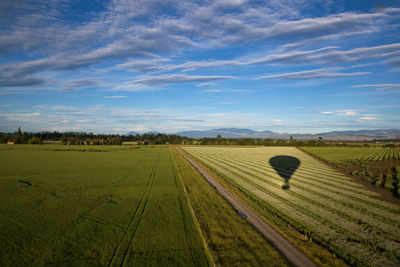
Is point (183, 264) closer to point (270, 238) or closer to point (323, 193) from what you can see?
point (270, 238)

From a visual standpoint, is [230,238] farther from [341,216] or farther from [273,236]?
[341,216]

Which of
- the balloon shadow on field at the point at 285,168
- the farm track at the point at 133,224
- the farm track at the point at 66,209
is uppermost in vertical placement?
the farm track at the point at 66,209

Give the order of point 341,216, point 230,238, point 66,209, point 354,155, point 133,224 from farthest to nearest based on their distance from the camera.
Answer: point 354,155 < point 66,209 < point 341,216 < point 133,224 < point 230,238

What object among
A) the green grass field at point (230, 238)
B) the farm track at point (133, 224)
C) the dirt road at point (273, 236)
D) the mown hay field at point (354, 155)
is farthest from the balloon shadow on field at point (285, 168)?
the farm track at point (133, 224)

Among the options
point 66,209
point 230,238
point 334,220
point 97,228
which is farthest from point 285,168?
point 97,228

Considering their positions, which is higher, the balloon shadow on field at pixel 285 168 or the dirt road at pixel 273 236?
the dirt road at pixel 273 236

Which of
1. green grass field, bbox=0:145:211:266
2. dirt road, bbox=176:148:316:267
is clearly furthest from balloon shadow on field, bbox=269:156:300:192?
green grass field, bbox=0:145:211:266

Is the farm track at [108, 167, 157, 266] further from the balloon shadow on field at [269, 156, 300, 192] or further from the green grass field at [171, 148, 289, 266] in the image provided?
the balloon shadow on field at [269, 156, 300, 192]

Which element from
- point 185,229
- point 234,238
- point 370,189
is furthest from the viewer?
point 370,189

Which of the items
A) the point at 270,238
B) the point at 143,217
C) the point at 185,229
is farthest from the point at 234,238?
the point at 143,217

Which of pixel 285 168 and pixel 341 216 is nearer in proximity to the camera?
pixel 341 216

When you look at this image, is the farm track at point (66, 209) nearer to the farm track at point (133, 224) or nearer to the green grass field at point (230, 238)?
the farm track at point (133, 224)
